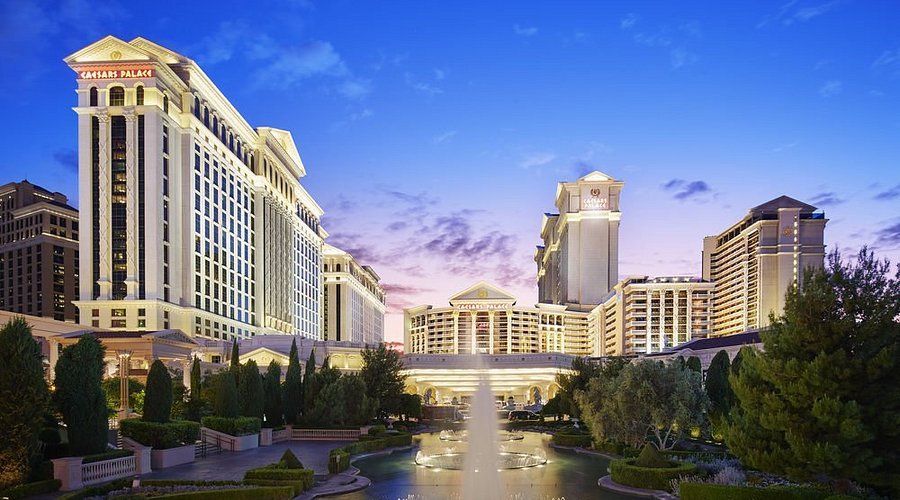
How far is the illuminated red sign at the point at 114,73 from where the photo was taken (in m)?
98.6

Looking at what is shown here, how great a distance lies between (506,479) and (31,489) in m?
19.2

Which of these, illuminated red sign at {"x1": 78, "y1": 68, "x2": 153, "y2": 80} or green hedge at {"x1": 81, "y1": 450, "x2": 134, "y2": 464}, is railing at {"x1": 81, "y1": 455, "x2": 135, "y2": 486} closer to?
green hedge at {"x1": 81, "y1": 450, "x2": 134, "y2": 464}

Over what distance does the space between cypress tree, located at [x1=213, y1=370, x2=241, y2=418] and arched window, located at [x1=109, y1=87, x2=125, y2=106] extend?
243 feet

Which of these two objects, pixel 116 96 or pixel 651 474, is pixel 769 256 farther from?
pixel 651 474

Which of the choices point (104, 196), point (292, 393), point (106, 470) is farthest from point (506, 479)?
point (104, 196)

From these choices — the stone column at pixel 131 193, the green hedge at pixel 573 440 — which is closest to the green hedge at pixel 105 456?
the green hedge at pixel 573 440

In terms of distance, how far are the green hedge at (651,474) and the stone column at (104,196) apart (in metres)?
93.0

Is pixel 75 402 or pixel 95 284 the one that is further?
pixel 95 284

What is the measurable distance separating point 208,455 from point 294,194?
131420 millimetres

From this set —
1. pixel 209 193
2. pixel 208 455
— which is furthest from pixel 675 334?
pixel 208 455

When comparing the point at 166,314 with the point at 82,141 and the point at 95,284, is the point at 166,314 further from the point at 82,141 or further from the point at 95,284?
the point at 82,141

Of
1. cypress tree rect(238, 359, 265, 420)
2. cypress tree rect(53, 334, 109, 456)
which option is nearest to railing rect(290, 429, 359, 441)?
cypress tree rect(238, 359, 265, 420)

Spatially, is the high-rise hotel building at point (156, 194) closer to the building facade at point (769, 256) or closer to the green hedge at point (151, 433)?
the green hedge at point (151, 433)

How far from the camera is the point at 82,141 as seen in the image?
9969cm
